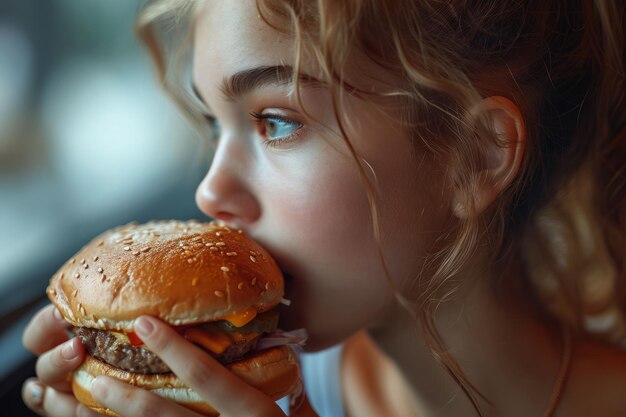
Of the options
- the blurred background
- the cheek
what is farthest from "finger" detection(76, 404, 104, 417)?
the cheek

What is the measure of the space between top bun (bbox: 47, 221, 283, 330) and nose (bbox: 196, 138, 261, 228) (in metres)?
0.04

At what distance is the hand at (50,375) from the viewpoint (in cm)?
112

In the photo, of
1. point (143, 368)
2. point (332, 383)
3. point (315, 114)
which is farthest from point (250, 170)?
point (332, 383)

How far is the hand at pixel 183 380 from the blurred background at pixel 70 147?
53 centimetres

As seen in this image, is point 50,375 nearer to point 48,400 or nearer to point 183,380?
point 48,400

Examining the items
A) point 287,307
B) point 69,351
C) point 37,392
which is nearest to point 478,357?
point 287,307

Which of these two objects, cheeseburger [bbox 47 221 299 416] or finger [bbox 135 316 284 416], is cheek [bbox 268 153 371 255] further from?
finger [bbox 135 316 284 416]

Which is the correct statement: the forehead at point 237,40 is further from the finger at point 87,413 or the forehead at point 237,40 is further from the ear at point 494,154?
the finger at point 87,413

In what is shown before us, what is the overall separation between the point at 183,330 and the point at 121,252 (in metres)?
0.18

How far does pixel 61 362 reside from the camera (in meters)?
1.07

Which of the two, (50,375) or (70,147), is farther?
(70,147)

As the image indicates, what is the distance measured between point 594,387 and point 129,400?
99 centimetres

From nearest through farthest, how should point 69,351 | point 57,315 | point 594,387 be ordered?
point 69,351 < point 57,315 < point 594,387

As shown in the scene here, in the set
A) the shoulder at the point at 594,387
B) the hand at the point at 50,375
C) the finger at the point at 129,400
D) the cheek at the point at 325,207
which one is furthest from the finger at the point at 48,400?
the shoulder at the point at 594,387
